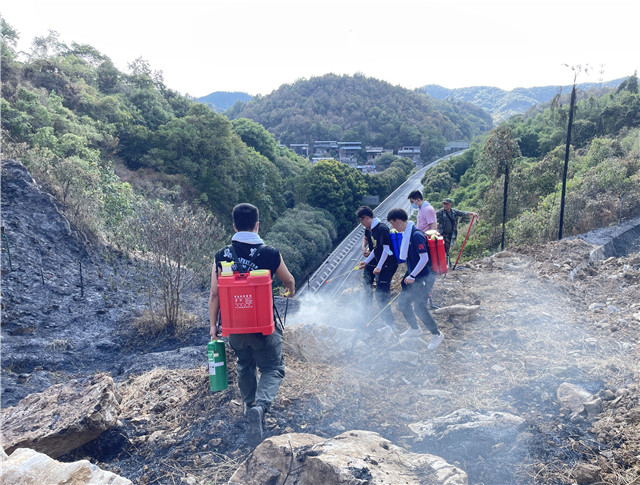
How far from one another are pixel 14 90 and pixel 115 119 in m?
6.59

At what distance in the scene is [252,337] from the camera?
2941 mm

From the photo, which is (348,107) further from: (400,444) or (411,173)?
(400,444)

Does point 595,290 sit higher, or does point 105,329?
point 595,290

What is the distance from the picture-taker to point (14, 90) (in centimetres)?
1639

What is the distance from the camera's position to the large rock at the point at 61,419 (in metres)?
2.72

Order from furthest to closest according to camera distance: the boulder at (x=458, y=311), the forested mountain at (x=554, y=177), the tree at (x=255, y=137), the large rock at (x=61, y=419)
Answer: the tree at (x=255, y=137) → the forested mountain at (x=554, y=177) → the boulder at (x=458, y=311) → the large rock at (x=61, y=419)

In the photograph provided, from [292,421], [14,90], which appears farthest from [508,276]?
[14,90]

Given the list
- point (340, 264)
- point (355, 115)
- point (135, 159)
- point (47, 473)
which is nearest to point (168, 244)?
point (47, 473)

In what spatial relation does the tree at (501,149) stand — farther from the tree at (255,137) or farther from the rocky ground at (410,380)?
the tree at (255,137)

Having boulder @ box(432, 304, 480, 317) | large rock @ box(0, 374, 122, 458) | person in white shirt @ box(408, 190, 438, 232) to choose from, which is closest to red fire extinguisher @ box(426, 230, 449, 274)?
boulder @ box(432, 304, 480, 317)

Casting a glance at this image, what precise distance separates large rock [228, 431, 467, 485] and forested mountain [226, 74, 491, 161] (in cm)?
8153

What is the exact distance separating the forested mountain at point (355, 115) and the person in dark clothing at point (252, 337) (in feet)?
266

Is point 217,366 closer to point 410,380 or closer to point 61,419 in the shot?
point 61,419

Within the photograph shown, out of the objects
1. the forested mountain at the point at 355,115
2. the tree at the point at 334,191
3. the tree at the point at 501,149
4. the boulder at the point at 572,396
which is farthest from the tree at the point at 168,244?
the forested mountain at the point at 355,115
